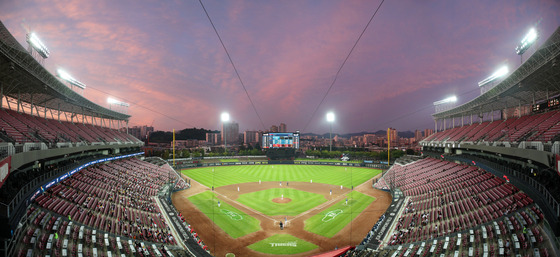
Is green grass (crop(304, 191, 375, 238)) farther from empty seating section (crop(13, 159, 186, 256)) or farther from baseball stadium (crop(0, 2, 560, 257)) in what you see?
empty seating section (crop(13, 159, 186, 256))

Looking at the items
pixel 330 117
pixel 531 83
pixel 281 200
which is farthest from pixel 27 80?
pixel 330 117

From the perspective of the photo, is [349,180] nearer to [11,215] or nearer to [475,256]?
[475,256]

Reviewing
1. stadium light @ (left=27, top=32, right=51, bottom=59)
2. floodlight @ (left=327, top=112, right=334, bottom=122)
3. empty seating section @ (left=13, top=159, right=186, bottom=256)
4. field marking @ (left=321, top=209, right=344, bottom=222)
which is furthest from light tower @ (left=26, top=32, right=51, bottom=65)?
floodlight @ (left=327, top=112, right=334, bottom=122)

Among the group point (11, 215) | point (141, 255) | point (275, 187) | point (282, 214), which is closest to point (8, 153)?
point (11, 215)

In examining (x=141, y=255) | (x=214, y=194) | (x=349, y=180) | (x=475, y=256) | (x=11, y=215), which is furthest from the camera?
(x=349, y=180)

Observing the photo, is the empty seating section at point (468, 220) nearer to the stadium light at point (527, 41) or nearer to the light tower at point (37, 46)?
the stadium light at point (527, 41)

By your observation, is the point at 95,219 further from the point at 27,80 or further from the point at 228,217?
the point at 27,80
